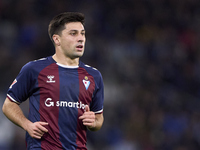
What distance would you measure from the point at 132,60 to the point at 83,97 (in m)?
7.01

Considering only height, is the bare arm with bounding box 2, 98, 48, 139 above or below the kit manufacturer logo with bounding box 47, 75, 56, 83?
below

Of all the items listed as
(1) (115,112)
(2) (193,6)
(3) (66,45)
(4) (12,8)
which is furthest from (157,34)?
(3) (66,45)

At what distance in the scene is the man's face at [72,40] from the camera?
177 inches

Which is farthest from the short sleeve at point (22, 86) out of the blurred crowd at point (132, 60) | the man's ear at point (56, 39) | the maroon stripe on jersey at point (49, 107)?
the blurred crowd at point (132, 60)

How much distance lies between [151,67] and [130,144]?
256 cm

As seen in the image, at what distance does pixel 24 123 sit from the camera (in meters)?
4.23

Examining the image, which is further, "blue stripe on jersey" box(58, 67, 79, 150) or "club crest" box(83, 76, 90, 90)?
"club crest" box(83, 76, 90, 90)

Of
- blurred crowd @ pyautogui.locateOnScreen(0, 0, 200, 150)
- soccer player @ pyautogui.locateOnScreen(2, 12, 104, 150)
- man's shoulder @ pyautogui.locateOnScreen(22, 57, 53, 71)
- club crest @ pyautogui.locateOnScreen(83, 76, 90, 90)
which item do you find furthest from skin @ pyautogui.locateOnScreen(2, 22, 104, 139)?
blurred crowd @ pyautogui.locateOnScreen(0, 0, 200, 150)

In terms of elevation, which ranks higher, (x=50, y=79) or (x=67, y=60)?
(x=67, y=60)

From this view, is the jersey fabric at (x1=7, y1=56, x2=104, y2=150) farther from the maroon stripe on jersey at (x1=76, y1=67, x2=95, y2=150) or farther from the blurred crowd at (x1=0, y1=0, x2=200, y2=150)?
the blurred crowd at (x1=0, y1=0, x2=200, y2=150)

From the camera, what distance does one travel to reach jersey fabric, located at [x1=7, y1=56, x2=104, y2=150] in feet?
14.0

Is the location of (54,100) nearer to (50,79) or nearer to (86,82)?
(50,79)

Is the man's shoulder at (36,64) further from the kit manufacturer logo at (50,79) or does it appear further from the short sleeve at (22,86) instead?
the kit manufacturer logo at (50,79)

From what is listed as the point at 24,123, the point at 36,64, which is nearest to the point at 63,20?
the point at 36,64
